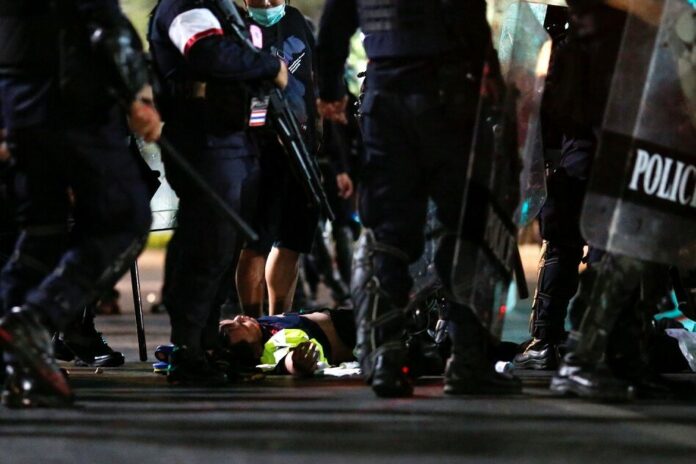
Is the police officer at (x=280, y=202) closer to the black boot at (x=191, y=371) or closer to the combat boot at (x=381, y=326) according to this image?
the black boot at (x=191, y=371)

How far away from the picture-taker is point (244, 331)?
257 inches

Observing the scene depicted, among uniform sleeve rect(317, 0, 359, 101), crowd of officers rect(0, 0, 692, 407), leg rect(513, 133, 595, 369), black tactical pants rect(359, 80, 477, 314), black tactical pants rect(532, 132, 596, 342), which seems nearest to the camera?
crowd of officers rect(0, 0, 692, 407)

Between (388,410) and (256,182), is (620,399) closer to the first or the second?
(388,410)

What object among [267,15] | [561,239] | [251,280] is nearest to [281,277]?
[251,280]

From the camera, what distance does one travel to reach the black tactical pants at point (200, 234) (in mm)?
5918

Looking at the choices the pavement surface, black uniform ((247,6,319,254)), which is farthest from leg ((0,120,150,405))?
black uniform ((247,6,319,254))

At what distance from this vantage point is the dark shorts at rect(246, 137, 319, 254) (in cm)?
733

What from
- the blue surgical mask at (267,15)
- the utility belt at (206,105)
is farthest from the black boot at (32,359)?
the blue surgical mask at (267,15)

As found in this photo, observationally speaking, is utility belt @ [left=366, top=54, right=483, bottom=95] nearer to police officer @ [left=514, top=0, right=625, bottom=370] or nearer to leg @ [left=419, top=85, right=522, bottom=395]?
leg @ [left=419, top=85, right=522, bottom=395]

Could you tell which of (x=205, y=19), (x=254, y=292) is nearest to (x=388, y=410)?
(x=205, y=19)

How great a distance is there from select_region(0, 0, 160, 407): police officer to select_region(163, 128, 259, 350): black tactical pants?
0.77 meters

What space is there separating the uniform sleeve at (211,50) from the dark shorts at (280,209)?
134 centimetres

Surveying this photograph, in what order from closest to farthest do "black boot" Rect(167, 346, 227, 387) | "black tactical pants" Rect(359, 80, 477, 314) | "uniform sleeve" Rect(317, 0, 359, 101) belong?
1. "black tactical pants" Rect(359, 80, 477, 314)
2. "uniform sleeve" Rect(317, 0, 359, 101)
3. "black boot" Rect(167, 346, 227, 387)

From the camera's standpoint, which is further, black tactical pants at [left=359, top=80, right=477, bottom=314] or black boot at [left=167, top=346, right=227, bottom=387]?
black boot at [left=167, top=346, right=227, bottom=387]
